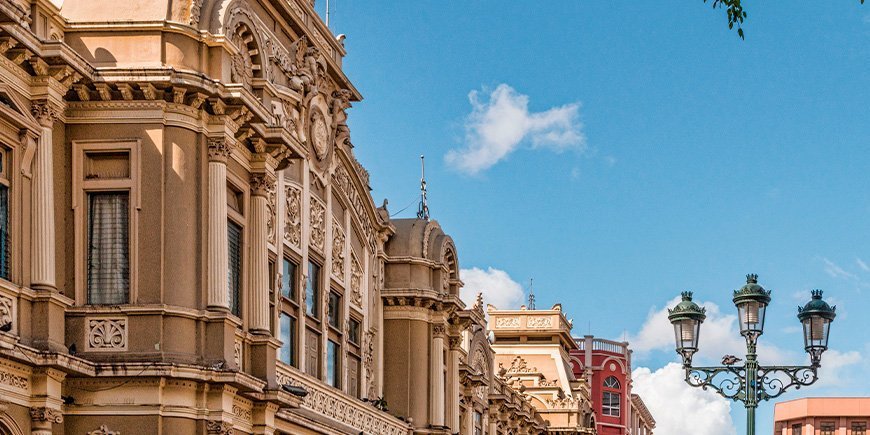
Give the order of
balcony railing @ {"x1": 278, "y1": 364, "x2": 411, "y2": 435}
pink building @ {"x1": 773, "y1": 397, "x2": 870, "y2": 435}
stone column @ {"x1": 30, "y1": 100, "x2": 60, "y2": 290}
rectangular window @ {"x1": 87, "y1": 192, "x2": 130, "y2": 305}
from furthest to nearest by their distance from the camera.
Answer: pink building @ {"x1": 773, "y1": 397, "x2": 870, "y2": 435} → balcony railing @ {"x1": 278, "y1": 364, "x2": 411, "y2": 435} → rectangular window @ {"x1": 87, "y1": 192, "x2": 130, "y2": 305} → stone column @ {"x1": 30, "y1": 100, "x2": 60, "y2": 290}

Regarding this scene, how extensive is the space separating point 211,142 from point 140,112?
1.27m

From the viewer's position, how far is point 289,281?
3506 centimetres

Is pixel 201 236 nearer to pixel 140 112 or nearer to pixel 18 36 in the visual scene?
pixel 140 112

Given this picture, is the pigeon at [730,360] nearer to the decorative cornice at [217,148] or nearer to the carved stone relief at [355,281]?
the decorative cornice at [217,148]

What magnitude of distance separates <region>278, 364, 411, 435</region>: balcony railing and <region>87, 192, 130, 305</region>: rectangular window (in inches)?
234

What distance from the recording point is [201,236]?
28.0m

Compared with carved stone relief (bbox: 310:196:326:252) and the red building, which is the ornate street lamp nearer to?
carved stone relief (bbox: 310:196:326:252)

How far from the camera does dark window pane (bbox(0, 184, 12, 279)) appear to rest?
25188 mm

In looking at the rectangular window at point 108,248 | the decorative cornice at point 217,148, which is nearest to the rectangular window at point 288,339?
the decorative cornice at point 217,148

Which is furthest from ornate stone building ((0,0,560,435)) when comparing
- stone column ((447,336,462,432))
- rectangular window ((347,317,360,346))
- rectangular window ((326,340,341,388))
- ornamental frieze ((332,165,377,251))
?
stone column ((447,336,462,432))

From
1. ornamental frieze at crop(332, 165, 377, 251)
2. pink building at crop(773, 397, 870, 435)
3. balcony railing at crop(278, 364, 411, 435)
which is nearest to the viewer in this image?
balcony railing at crop(278, 364, 411, 435)

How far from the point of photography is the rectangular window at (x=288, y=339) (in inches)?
1359

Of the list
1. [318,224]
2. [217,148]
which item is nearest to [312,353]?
[318,224]

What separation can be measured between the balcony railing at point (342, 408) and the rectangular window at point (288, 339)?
0.53 m
